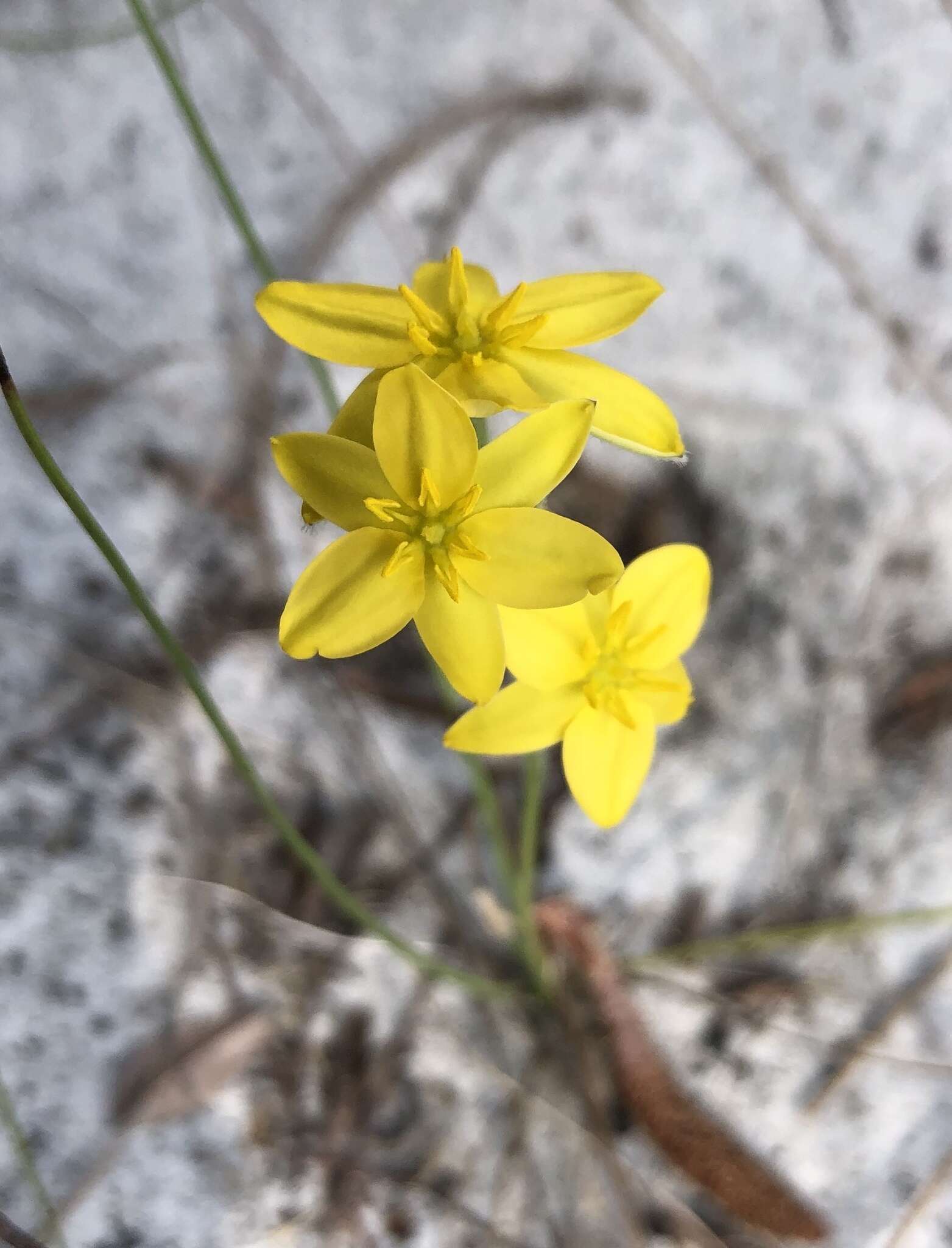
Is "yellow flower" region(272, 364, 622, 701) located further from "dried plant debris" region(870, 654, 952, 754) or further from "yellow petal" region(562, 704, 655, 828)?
"dried plant debris" region(870, 654, 952, 754)

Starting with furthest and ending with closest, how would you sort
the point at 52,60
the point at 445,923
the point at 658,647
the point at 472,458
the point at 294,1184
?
the point at 52,60 → the point at 445,923 → the point at 294,1184 → the point at 658,647 → the point at 472,458

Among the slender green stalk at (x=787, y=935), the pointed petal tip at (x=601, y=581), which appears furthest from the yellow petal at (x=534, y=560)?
the slender green stalk at (x=787, y=935)

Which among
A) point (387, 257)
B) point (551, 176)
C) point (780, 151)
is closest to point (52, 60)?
point (387, 257)

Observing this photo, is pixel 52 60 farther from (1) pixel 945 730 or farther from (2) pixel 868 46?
(1) pixel 945 730

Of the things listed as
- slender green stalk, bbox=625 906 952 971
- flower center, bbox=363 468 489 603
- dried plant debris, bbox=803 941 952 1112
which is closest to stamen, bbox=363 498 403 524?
flower center, bbox=363 468 489 603

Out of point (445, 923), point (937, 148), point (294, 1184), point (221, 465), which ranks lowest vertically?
point (294, 1184)

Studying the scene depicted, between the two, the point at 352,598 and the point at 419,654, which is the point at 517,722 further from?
the point at 419,654

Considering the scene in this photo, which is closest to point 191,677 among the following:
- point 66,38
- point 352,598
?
point 352,598
